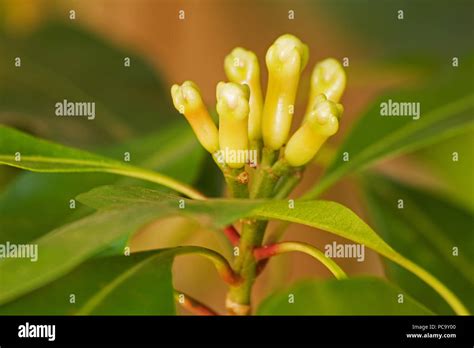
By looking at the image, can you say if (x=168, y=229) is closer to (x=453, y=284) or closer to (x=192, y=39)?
(x=453, y=284)

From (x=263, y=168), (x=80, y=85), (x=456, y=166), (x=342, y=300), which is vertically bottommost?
(x=342, y=300)

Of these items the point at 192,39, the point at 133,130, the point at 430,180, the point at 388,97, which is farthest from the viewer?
the point at 192,39

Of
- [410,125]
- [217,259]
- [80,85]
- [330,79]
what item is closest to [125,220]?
[217,259]

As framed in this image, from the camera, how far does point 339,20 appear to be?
1246 mm

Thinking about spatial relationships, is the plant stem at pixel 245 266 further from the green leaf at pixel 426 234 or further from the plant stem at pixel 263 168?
the green leaf at pixel 426 234

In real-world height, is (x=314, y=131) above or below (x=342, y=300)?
above

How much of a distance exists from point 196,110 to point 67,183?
0.23m

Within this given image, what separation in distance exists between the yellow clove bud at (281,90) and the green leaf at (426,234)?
23cm

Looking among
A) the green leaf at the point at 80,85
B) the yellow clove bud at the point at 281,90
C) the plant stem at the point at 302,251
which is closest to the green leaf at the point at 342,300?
the plant stem at the point at 302,251

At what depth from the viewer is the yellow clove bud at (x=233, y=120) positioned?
0.50 m

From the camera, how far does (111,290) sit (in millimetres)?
536

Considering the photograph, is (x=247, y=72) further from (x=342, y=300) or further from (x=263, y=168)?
(x=342, y=300)
